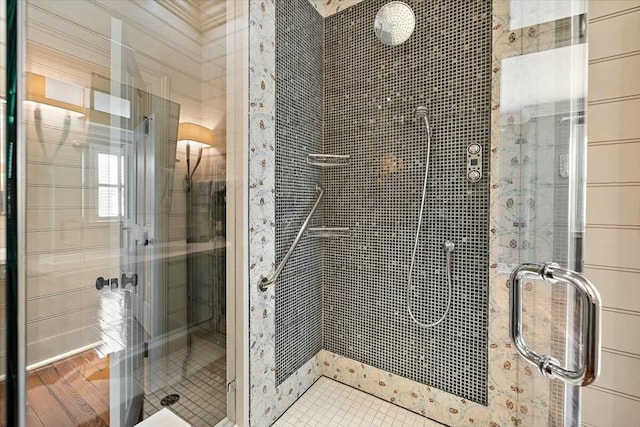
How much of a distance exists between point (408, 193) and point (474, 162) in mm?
369

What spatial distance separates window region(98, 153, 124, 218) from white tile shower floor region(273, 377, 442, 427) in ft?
4.41

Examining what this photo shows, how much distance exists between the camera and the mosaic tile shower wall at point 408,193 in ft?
4.62

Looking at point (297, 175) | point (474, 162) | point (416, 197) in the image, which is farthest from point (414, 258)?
point (297, 175)

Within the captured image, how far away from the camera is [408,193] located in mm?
1591

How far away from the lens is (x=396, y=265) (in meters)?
1.63

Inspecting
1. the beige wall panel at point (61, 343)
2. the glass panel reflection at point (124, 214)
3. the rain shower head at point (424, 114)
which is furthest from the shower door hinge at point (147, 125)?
the rain shower head at point (424, 114)

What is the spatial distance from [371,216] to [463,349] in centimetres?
87

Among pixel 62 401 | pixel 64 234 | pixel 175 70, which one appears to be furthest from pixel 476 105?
pixel 62 401

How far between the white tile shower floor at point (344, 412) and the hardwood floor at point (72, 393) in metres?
0.84

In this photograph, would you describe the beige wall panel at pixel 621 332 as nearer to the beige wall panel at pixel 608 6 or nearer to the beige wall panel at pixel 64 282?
the beige wall panel at pixel 608 6

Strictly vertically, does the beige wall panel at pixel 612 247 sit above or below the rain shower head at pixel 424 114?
below

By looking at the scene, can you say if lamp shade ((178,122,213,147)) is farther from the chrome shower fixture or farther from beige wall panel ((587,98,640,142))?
beige wall panel ((587,98,640,142))

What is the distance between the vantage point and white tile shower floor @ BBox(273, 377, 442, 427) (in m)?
1.47

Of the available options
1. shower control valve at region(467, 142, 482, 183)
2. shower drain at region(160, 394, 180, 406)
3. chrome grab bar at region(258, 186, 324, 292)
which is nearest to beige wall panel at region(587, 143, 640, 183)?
shower control valve at region(467, 142, 482, 183)
